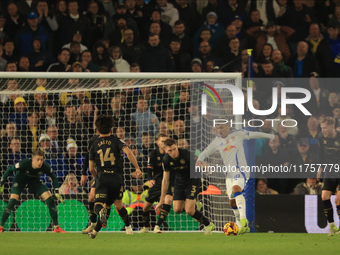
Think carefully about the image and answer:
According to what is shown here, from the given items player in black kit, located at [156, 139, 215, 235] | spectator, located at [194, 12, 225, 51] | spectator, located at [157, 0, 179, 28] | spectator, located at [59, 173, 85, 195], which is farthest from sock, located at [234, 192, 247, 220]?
spectator, located at [157, 0, 179, 28]

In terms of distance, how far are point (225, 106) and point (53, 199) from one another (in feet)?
11.6

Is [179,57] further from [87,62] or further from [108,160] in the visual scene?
[108,160]

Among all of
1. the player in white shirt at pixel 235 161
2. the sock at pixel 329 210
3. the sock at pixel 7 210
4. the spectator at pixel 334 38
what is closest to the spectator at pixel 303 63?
the spectator at pixel 334 38

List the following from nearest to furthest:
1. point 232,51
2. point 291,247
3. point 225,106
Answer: point 291,247 < point 225,106 < point 232,51

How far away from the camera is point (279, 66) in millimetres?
10719

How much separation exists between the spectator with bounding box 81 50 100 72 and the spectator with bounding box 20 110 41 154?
151 centimetres

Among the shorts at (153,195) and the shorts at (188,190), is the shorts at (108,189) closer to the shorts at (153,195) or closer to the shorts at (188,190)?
the shorts at (188,190)

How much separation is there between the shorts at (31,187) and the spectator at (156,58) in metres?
3.44

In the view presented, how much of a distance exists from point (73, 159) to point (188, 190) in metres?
2.76

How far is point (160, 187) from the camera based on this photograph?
29.6 ft

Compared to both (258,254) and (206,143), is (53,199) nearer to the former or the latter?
(206,143)

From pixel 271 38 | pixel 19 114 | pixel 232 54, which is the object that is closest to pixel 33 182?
pixel 19 114

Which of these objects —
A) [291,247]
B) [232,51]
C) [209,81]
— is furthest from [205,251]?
[232,51]

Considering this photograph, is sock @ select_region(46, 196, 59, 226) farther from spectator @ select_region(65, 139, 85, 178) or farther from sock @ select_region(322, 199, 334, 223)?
sock @ select_region(322, 199, 334, 223)
